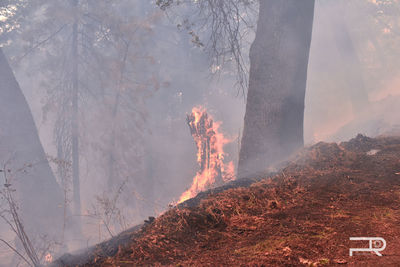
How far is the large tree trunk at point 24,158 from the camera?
7.34 meters

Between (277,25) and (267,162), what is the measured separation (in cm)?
270

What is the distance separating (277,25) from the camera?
5676mm

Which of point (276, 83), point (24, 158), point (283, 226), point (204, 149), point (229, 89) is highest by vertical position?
point (229, 89)

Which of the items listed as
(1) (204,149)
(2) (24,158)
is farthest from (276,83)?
(1) (204,149)

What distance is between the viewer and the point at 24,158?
7.41 m

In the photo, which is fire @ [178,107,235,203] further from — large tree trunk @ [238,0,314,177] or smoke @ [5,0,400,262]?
smoke @ [5,0,400,262]

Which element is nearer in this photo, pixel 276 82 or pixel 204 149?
pixel 276 82

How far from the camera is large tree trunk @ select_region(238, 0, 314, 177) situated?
565 cm

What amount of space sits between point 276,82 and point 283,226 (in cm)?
381

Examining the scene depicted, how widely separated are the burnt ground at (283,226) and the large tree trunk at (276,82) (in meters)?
2.00

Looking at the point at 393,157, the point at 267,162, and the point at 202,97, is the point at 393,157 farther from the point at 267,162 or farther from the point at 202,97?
the point at 202,97

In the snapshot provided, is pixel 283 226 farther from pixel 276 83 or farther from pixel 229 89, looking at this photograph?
pixel 229 89

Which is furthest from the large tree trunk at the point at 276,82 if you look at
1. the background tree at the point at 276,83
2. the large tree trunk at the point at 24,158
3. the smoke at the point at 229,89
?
the smoke at the point at 229,89

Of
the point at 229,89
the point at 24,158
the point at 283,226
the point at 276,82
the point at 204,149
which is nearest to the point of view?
the point at 283,226
